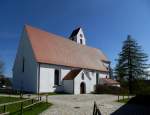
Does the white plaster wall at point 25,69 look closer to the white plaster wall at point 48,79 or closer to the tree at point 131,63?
the white plaster wall at point 48,79

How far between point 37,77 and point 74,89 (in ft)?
22.9

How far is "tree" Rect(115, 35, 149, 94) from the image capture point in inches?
1764

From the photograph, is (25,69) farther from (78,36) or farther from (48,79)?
(78,36)

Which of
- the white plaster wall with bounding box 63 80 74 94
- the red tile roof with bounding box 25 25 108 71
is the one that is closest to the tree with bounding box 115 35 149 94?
the red tile roof with bounding box 25 25 108 71

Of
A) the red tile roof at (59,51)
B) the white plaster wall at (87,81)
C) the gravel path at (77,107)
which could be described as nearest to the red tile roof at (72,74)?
the white plaster wall at (87,81)

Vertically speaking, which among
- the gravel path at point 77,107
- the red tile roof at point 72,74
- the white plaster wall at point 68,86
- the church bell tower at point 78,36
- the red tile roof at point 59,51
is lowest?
the gravel path at point 77,107

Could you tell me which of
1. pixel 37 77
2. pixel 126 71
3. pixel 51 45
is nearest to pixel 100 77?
pixel 126 71

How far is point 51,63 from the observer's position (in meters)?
32.7

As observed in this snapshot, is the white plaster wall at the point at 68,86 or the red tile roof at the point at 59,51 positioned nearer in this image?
the red tile roof at the point at 59,51

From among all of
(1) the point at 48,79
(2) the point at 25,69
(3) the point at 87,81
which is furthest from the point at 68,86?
(2) the point at 25,69

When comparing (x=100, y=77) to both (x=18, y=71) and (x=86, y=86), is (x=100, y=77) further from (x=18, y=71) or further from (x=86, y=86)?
(x=18, y=71)

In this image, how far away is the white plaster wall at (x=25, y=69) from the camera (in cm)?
3092

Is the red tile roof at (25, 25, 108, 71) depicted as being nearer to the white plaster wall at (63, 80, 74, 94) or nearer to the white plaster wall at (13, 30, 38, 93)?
the white plaster wall at (13, 30, 38, 93)

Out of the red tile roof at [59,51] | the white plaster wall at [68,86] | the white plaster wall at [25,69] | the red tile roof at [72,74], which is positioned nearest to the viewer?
the white plaster wall at [25,69]
